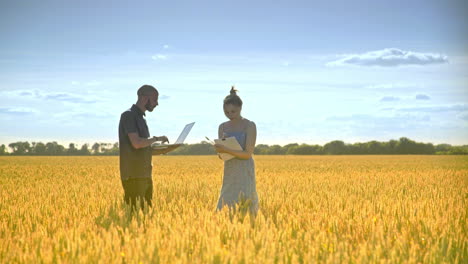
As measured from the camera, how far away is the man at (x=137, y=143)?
550cm

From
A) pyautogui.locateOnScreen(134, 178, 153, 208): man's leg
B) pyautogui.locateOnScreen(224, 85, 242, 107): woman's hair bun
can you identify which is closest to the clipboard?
pyautogui.locateOnScreen(224, 85, 242, 107): woman's hair bun

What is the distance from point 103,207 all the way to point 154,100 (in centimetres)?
243

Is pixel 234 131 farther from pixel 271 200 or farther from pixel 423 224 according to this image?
pixel 271 200

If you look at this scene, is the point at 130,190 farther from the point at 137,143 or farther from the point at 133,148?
the point at 137,143

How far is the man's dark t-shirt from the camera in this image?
553 centimetres

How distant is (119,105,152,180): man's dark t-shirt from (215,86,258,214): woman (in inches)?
39.9

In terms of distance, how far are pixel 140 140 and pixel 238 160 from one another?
4.31ft

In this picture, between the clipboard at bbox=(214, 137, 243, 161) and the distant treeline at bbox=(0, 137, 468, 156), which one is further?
the distant treeline at bbox=(0, 137, 468, 156)

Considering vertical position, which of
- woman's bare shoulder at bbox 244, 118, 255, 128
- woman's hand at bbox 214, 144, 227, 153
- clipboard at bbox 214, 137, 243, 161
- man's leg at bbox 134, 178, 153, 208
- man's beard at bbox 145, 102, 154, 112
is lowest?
man's leg at bbox 134, 178, 153, 208

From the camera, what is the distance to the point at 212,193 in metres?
9.63

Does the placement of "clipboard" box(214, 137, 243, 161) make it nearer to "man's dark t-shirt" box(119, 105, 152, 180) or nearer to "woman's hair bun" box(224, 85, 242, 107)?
"woman's hair bun" box(224, 85, 242, 107)

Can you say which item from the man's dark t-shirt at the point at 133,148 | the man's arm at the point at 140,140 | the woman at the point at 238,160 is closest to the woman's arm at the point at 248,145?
the woman at the point at 238,160

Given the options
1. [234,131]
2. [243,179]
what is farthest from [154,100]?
[243,179]

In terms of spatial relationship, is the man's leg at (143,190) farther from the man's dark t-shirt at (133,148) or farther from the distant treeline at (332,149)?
the distant treeline at (332,149)
